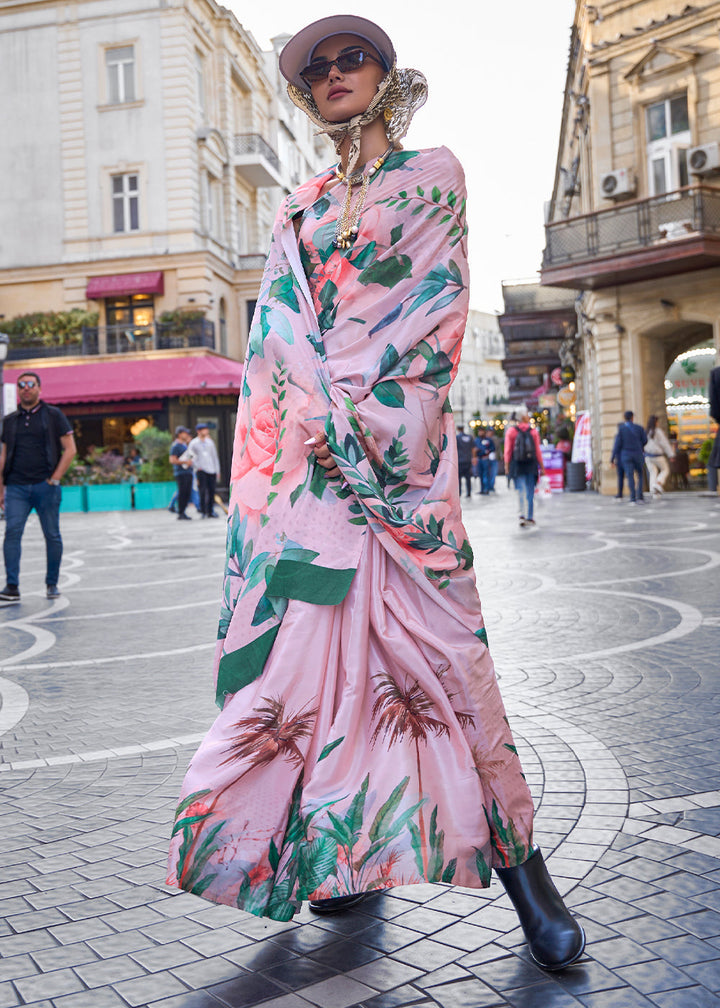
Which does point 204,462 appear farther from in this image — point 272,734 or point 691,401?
point 272,734

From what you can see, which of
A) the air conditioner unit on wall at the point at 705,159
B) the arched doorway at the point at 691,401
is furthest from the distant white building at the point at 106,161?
the air conditioner unit on wall at the point at 705,159

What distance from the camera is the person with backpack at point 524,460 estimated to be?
1436 cm

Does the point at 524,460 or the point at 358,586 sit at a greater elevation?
the point at 524,460

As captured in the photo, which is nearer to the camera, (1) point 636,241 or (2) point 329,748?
(2) point 329,748

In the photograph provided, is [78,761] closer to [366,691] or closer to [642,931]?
[366,691]

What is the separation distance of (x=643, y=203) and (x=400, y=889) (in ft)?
69.9

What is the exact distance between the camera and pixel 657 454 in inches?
864

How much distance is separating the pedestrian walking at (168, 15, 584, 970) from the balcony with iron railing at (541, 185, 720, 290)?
64.4ft

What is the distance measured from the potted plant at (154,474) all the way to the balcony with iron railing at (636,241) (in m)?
11.5

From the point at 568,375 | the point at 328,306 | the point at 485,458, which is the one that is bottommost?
the point at 485,458

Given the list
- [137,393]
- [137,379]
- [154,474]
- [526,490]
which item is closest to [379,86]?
[526,490]

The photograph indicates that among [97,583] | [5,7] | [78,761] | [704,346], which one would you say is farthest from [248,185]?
[78,761]

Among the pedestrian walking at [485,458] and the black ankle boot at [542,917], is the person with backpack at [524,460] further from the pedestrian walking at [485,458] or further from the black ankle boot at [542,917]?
the pedestrian walking at [485,458]

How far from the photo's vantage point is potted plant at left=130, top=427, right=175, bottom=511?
27.0 meters
